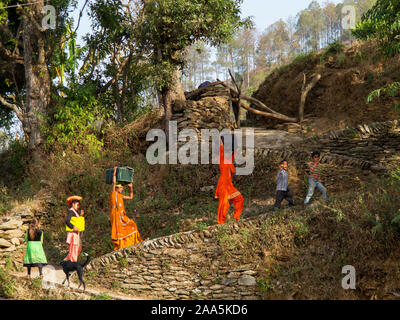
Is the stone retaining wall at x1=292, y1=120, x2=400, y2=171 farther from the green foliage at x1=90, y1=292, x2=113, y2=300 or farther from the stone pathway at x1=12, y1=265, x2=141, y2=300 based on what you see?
the green foliage at x1=90, y1=292, x2=113, y2=300

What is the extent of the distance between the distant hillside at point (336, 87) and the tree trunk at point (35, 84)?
31.7ft

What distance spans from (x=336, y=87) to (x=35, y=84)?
12335mm

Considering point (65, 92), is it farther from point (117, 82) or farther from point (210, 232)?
point (210, 232)

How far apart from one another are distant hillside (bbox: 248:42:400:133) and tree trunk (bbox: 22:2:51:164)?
966 centimetres

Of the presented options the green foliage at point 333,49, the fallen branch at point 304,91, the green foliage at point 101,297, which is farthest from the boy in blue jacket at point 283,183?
the green foliage at point 333,49

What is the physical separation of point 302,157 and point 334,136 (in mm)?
1410

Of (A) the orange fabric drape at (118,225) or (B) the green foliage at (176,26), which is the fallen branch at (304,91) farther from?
(A) the orange fabric drape at (118,225)

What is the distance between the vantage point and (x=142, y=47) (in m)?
14.7

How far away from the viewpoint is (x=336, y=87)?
15.9 m

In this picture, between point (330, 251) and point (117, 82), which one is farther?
point (117, 82)

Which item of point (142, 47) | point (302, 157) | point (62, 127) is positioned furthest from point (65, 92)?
point (302, 157)

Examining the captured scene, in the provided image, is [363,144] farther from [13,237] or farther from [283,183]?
[13,237]

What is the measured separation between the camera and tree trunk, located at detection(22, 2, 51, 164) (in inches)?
588

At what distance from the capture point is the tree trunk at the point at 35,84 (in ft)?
49.0
